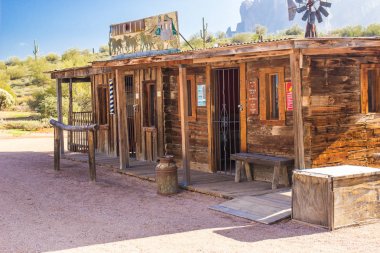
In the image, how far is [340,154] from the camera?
35.2 ft

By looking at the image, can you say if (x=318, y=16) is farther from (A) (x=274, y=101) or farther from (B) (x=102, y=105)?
(A) (x=274, y=101)

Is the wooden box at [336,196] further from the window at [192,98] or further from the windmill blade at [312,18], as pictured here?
the windmill blade at [312,18]

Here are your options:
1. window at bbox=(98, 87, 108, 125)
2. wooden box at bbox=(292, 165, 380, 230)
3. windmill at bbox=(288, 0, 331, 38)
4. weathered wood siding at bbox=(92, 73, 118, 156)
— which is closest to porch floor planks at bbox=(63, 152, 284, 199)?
weathered wood siding at bbox=(92, 73, 118, 156)

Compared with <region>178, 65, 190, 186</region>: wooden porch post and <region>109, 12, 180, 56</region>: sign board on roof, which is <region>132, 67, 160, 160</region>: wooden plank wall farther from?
<region>178, 65, 190, 186</region>: wooden porch post

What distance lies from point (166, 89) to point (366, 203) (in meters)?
7.18

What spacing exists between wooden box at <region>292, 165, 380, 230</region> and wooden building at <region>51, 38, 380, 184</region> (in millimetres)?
1291

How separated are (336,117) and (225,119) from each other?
285 cm

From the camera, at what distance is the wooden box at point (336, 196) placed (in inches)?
301

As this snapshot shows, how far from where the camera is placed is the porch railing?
18.3 meters

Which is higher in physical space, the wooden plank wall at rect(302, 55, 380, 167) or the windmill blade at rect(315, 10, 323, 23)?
the windmill blade at rect(315, 10, 323, 23)

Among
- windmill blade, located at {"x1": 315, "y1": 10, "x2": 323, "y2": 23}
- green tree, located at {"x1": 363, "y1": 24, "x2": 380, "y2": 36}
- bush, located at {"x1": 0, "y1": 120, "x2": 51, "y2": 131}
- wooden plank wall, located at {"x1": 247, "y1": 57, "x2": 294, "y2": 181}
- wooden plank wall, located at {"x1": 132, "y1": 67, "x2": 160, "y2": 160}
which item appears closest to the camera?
wooden plank wall, located at {"x1": 247, "y1": 57, "x2": 294, "y2": 181}

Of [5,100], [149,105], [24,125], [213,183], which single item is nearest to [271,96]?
[213,183]

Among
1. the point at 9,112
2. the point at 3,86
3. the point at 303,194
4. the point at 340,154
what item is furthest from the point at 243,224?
the point at 3,86

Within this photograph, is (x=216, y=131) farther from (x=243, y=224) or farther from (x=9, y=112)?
(x=9, y=112)
